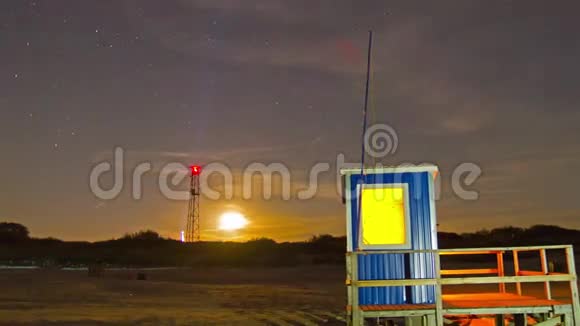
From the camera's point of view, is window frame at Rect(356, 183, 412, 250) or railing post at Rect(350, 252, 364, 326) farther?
window frame at Rect(356, 183, 412, 250)

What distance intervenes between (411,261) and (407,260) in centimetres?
8

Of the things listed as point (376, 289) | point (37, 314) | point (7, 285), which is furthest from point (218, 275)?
point (376, 289)

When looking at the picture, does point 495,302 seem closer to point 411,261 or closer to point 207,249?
point 411,261

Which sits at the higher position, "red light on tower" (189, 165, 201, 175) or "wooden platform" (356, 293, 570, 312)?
"red light on tower" (189, 165, 201, 175)

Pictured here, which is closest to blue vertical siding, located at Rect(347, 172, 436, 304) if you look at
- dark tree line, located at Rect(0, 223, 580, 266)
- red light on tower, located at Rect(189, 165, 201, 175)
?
red light on tower, located at Rect(189, 165, 201, 175)

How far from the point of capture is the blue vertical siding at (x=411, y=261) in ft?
34.6

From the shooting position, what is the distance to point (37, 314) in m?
17.7

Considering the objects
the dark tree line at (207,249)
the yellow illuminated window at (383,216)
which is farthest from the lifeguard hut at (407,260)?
the dark tree line at (207,249)

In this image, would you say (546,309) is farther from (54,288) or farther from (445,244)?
(445,244)

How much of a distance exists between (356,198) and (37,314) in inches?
488

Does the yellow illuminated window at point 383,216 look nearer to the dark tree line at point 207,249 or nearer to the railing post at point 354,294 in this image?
the railing post at point 354,294

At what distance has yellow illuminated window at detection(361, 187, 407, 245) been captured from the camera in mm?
10859

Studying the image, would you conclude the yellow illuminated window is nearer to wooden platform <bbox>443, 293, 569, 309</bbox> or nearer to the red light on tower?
wooden platform <bbox>443, 293, 569, 309</bbox>

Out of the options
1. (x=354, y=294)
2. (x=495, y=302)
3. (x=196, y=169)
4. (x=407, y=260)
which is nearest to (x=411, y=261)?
(x=407, y=260)
